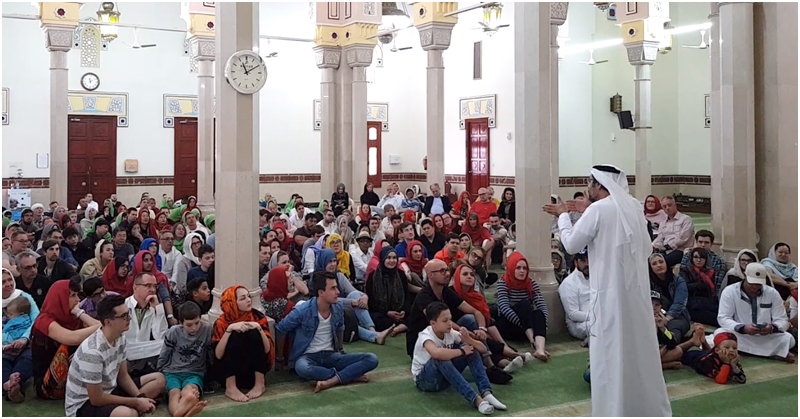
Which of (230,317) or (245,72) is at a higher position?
(245,72)

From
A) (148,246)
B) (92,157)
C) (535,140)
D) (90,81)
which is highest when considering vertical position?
(90,81)

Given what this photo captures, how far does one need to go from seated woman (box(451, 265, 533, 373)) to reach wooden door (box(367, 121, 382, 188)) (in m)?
11.9

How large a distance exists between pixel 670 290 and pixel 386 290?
6.99 ft

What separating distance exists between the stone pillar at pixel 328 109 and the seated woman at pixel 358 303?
21.7ft

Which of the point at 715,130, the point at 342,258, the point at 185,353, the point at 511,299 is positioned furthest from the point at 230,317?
the point at 715,130

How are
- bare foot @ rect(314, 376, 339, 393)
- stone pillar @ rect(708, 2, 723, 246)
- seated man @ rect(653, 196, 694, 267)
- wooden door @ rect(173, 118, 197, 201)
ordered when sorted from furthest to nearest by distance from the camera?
wooden door @ rect(173, 118, 197, 201) → seated man @ rect(653, 196, 694, 267) → stone pillar @ rect(708, 2, 723, 246) → bare foot @ rect(314, 376, 339, 393)

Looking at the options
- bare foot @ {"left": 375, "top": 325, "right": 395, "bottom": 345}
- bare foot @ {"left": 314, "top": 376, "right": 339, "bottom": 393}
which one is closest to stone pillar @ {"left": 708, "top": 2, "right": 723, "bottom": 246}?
bare foot @ {"left": 375, "top": 325, "right": 395, "bottom": 345}

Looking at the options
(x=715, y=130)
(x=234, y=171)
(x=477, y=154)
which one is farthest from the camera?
(x=477, y=154)

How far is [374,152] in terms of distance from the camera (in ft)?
55.6

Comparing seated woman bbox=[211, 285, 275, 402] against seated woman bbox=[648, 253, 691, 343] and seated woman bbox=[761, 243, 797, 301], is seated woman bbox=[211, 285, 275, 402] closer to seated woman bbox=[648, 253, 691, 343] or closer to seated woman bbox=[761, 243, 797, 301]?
seated woman bbox=[648, 253, 691, 343]

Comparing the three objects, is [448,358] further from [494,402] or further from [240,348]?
[240,348]

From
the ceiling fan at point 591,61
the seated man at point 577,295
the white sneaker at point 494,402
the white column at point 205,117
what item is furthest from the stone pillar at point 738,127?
the white column at point 205,117

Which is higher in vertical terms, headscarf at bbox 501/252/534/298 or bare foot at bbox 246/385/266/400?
headscarf at bbox 501/252/534/298

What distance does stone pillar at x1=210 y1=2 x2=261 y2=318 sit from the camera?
4.90 meters
